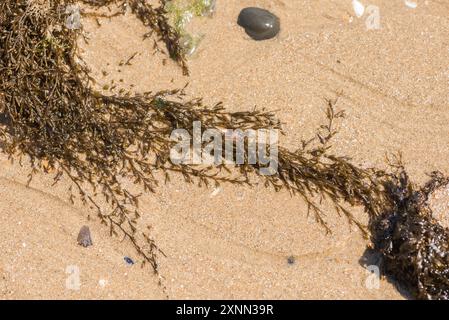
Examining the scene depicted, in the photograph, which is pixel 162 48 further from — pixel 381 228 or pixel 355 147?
pixel 381 228

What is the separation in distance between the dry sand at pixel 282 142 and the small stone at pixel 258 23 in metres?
0.06

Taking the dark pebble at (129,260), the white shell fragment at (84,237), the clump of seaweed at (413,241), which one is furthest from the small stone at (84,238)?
the clump of seaweed at (413,241)

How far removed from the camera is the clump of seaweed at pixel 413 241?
4.12 m

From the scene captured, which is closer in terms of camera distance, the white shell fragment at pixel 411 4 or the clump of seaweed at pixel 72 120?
the clump of seaweed at pixel 72 120

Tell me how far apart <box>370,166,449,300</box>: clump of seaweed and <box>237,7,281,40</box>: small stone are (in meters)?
1.44

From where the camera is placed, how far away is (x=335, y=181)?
4387mm

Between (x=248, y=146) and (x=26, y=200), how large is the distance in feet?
5.14

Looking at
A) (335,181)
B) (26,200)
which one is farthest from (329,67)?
(26,200)

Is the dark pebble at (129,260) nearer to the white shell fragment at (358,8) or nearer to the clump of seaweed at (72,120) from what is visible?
the clump of seaweed at (72,120)

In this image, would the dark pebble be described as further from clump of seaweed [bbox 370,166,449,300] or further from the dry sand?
clump of seaweed [bbox 370,166,449,300]

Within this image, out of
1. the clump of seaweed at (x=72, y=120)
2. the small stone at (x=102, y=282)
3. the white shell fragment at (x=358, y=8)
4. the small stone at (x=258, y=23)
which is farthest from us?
the white shell fragment at (x=358, y=8)

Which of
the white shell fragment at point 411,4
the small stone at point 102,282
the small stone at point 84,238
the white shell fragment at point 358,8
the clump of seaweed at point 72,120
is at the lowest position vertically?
the small stone at point 102,282

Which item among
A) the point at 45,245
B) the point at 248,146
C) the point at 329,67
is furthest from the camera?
the point at 329,67

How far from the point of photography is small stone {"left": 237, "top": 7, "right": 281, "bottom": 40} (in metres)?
4.78
